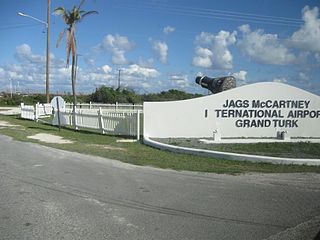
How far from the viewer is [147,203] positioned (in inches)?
283

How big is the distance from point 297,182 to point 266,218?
3392 mm

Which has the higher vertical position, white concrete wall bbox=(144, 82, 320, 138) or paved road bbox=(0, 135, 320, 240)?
white concrete wall bbox=(144, 82, 320, 138)

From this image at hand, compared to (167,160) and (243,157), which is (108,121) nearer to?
(167,160)

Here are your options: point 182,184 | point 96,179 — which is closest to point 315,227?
point 182,184

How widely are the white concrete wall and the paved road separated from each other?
23.5ft

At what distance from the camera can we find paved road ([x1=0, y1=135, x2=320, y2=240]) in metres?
5.71

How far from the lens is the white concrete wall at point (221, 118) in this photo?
17.8 metres

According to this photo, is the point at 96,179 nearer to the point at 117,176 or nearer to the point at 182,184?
the point at 117,176

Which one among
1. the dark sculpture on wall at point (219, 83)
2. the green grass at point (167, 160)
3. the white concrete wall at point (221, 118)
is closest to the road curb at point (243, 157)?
the green grass at point (167, 160)

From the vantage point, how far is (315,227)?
19.5 ft

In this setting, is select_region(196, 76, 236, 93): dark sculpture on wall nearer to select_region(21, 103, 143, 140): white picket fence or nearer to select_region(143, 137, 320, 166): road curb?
select_region(21, 103, 143, 140): white picket fence

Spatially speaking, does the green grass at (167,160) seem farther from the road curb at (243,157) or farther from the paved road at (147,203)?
the paved road at (147,203)

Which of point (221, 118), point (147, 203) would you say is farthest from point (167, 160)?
point (221, 118)

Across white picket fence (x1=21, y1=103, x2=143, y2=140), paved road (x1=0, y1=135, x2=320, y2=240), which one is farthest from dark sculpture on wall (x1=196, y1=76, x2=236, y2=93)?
paved road (x1=0, y1=135, x2=320, y2=240)
